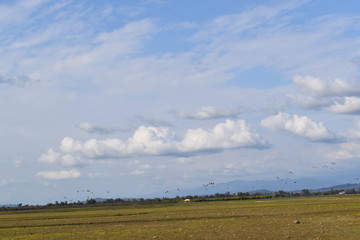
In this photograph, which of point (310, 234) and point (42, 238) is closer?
point (310, 234)

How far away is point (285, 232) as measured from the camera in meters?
36.9

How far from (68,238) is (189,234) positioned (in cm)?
1043

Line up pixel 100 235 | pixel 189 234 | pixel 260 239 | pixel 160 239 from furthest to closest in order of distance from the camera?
pixel 100 235, pixel 189 234, pixel 160 239, pixel 260 239


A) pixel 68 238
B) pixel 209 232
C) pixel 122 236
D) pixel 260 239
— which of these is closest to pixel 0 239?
pixel 68 238

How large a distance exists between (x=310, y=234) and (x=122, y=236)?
50.2 ft

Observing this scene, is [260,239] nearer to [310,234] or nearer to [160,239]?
[310,234]

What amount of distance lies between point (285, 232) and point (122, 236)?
1343 centimetres

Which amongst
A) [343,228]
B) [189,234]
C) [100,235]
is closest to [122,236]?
[100,235]

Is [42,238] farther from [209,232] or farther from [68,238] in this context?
[209,232]

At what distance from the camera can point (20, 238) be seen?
42656 mm

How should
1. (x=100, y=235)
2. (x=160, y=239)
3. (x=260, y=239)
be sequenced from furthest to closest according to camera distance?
(x=100, y=235), (x=160, y=239), (x=260, y=239)

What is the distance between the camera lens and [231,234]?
3712 cm

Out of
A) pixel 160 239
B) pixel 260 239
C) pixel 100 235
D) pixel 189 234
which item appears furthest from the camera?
pixel 100 235

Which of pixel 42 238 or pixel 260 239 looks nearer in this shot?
pixel 260 239
